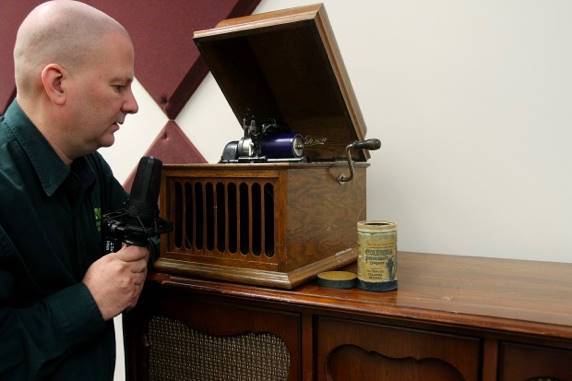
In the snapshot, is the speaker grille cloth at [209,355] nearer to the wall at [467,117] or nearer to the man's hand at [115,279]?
the man's hand at [115,279]

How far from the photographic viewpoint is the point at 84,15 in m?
0.82

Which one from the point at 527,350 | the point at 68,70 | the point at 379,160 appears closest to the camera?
A: the point at 527,350

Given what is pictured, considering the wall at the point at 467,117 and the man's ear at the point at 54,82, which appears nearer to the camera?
the man's ear at the point at 54,82

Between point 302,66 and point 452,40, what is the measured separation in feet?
1.33

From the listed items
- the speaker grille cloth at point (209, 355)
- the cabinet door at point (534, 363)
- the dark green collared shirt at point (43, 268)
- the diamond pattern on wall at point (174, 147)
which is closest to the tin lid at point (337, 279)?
the speaker grille cloth at point (209, 355)

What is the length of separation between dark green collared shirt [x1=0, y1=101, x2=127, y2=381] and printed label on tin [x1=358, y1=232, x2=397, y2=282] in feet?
1.55

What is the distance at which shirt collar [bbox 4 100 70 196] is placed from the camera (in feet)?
2.67

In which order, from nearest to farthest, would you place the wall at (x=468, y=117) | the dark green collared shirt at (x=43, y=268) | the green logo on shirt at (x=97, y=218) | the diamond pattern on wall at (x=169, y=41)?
the dark green collared shirt at (x=43, y=268), the green logo on shirt at (x=97, y=218), the wall at (x=468, y=117), the diamond pattern on wall at (x=169, y=41)

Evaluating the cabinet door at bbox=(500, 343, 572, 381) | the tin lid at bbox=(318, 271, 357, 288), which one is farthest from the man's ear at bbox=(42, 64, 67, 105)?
the cabinet door at bbox=(500, 343, 572, 381)

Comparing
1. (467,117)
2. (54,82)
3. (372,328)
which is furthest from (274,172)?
(467,117)

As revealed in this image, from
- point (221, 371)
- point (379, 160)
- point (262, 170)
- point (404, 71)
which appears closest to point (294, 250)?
point (262, 170)

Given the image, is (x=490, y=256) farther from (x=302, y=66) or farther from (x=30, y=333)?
(x=30, y=333)

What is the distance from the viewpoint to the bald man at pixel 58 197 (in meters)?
0.75

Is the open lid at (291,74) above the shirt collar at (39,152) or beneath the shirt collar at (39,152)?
above
